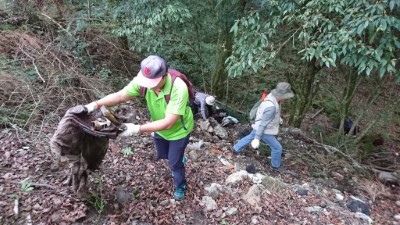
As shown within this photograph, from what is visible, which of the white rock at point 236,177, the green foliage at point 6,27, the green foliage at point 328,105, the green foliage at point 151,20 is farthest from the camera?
the green foliage at point 328,105

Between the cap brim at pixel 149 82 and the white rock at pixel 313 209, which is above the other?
the cap brim at pixel 149 82

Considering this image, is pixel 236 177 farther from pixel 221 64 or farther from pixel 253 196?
pixel 221 64

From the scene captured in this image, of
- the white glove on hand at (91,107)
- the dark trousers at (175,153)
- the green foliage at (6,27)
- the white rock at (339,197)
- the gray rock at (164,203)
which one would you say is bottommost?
the white rock at (339,197)

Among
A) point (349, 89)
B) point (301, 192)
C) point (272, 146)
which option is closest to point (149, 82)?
point (301, 192)

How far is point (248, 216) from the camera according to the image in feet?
11.4

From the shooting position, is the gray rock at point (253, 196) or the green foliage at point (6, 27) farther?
the green foliage at point (6, 27)

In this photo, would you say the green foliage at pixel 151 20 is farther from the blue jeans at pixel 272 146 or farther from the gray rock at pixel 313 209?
the gray rock at pixel 313 209

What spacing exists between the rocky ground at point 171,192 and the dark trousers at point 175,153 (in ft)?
0.99

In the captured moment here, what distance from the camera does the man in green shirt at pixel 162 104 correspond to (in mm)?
2627

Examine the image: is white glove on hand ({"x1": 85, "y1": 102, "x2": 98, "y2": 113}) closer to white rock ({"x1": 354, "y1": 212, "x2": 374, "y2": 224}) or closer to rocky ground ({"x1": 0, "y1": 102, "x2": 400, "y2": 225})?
rocky ground ({"x1": 0, "y1": 102, "x2": 400, "y2": 225})

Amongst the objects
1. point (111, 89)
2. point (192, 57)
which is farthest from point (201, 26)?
point (111, 89)

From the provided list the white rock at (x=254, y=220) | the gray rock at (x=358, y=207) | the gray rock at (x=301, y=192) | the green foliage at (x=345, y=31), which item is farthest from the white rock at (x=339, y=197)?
the green foliage at (x=345, y=31)

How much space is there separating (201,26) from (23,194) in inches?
183

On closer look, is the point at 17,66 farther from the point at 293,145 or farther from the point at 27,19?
the point at 293,145
